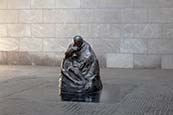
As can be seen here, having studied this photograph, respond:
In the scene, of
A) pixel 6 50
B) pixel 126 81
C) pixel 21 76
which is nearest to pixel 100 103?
pixel 126 81

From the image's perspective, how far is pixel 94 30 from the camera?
16.0 metres

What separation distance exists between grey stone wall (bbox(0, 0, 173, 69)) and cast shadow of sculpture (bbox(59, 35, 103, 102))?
6.15m

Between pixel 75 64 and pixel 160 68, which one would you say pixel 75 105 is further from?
pixel 160 68

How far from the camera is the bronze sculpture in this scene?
372 inches

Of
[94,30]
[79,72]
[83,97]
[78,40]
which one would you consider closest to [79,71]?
[79,72]

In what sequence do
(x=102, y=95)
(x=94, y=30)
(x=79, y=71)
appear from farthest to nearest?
1. (x=94, y=30)
2. (x=79, y=71)
3. (x=102, y=95)

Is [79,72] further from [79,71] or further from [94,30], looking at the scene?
Result: [94,30]

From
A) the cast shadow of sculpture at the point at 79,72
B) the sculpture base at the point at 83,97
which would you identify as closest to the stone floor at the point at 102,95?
the sculpture base at the point at 83,97

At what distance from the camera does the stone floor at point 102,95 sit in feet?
24.6

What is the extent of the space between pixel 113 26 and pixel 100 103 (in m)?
7.95

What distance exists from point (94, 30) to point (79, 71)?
662 centimetres

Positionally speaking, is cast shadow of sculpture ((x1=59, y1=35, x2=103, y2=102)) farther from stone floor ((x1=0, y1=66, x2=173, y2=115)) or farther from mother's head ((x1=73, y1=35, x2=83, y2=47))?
stone floor ((x1=0, y1=66, x2=173, y2=115))

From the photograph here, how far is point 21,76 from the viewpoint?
12.9 meters

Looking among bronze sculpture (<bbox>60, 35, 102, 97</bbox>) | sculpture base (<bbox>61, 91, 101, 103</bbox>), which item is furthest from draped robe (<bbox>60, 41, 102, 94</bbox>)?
sculpture base (<bbox>61, 91, 101, 103</bbox>)
